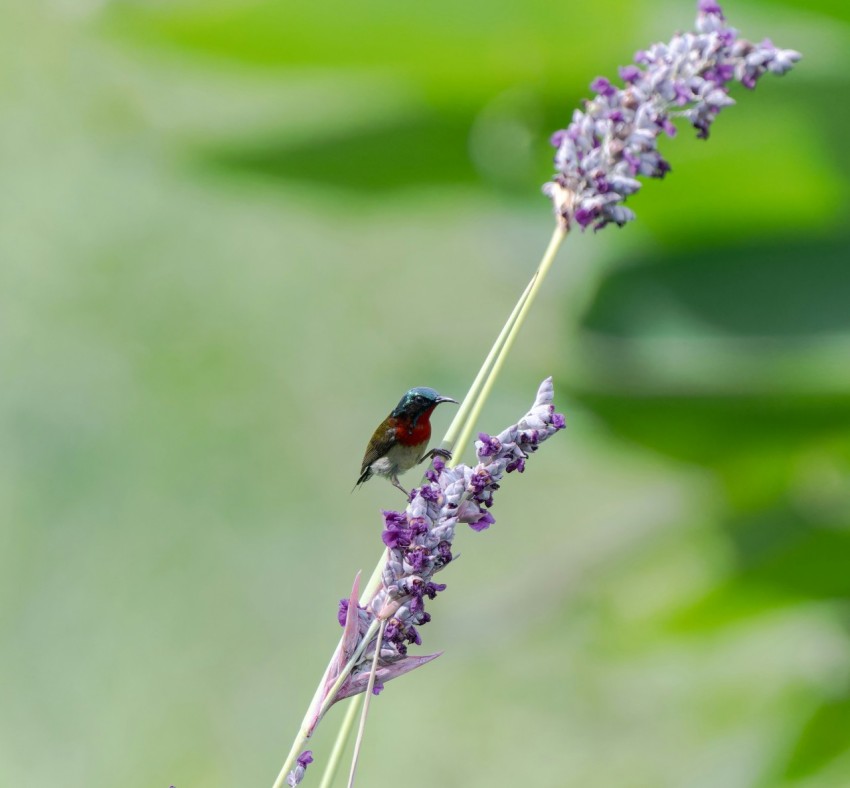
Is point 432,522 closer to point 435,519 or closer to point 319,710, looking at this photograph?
point 435,519

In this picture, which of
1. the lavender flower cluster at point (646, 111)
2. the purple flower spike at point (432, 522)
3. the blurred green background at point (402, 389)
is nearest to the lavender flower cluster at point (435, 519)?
the purple flower spike at point (432, 522)

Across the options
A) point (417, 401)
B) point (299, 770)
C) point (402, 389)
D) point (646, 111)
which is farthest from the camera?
point (402, 389)

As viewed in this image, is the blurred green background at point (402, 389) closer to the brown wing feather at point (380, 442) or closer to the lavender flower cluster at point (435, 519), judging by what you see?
the brown wing feather at point (380, 442)

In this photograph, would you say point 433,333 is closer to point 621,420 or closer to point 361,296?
point 361,296

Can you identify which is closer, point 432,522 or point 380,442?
point 432,522

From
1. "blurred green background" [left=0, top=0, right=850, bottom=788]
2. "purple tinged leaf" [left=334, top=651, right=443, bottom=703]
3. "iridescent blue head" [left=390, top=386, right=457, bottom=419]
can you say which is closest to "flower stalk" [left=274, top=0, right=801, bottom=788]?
"purple tinged leaf" [left=334, top=651, right=443, bottom=703]

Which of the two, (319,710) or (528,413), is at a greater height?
(528,413)

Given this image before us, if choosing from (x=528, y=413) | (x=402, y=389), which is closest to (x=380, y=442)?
(x=528, y=413)

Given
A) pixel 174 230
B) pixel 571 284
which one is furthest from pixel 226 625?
pixel 571 284

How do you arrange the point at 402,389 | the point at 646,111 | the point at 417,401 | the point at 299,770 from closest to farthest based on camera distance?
the point at 299,770 < the point at 646,111 < the point at 417,401 < the point at 402,389
